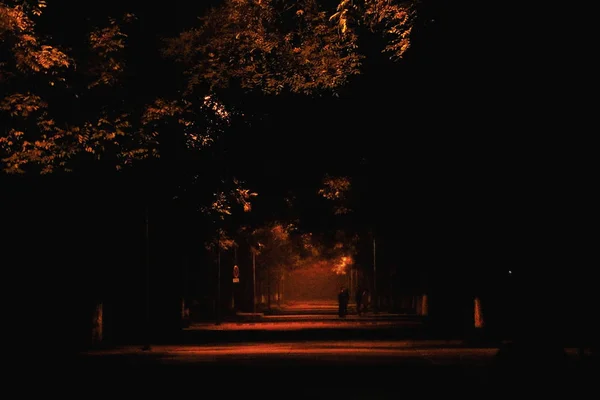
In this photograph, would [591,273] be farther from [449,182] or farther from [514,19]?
[514,19]

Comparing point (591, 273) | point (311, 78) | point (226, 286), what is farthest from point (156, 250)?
point (226, 286)

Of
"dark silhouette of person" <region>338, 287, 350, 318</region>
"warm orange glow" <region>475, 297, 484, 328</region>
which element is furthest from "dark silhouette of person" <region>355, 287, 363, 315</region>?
"warm orange glow" <region>475, 297, 484, 328</region>

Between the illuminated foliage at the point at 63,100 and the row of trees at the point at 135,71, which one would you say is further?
the illuminated foliage at the point at 63,100

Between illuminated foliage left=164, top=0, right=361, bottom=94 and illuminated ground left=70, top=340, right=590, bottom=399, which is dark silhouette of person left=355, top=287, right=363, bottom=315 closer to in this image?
illuminated ground left=70, top=340, right=590, bottom=399

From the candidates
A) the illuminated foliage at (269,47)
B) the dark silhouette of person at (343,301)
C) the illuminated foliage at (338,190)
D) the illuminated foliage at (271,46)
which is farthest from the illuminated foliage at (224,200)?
the dark silhouette of person at (343,301)

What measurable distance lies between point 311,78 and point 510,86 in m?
4.08

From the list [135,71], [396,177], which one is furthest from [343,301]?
[135,71]

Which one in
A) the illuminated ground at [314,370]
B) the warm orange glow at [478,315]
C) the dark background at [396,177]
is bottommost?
the illuminated ground at [314,370]

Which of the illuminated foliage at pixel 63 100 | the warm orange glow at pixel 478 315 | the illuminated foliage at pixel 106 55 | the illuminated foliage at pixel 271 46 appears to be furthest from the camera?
the warm orange glow at pixel 478 315

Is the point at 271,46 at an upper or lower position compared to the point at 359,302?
upper

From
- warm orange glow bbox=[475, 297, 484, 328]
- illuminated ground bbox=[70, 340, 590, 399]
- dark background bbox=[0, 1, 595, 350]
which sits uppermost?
dark background bbox=[0, 1, 595, 350]

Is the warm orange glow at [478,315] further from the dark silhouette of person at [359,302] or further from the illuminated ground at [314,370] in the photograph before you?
the dark silhouette of person at [359,302]

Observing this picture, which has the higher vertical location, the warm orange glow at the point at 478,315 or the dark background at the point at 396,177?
the dark background at the point at 396,177

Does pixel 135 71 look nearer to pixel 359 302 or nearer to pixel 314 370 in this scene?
pixel 314 370
